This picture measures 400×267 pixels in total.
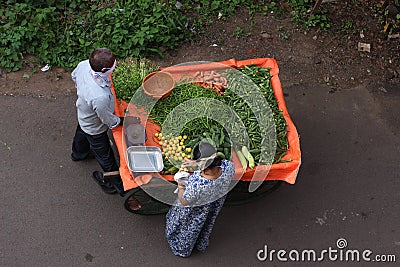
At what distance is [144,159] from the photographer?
379cm

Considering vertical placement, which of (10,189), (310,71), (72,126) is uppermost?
(310,71)

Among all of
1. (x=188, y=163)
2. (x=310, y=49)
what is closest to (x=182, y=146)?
(x=188, y=163)

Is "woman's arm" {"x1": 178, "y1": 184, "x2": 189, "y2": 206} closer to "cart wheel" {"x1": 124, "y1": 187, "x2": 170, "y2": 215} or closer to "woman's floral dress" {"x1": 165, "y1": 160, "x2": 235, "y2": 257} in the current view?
"woman's floral dress" {"x1": 165, "y1": 160, "x2": 235, "y2": 257}

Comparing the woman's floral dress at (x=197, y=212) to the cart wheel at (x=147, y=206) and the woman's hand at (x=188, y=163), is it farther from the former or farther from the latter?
the cart wheel at (x=147, y=206)

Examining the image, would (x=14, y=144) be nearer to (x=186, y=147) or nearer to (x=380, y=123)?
(x=186, y=147)

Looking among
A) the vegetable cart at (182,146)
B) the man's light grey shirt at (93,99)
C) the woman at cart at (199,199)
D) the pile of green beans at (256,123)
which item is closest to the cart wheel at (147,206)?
the vegetable cart at (182,146)

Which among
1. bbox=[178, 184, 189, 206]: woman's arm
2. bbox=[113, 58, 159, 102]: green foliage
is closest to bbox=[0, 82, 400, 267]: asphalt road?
bbox=[113, 58, 159, 102]: green foliage

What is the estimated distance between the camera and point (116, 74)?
14.4ft

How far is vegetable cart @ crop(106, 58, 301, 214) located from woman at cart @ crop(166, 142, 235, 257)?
21 cm

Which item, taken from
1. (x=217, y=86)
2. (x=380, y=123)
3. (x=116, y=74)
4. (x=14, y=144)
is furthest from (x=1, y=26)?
(x=380, y=123)

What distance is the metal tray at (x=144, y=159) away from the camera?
3760 millimetres

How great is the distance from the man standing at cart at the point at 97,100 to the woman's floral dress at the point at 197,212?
2.71 feet

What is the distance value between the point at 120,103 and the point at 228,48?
191cm

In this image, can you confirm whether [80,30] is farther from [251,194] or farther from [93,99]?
[251,194]
